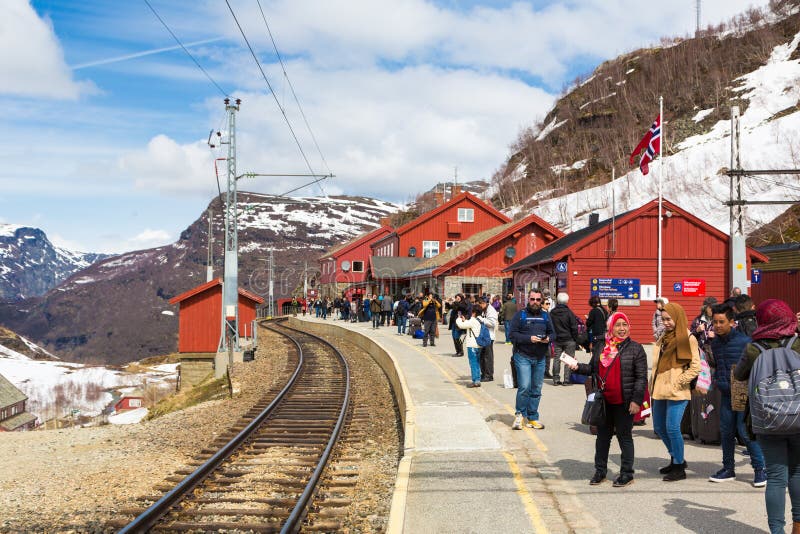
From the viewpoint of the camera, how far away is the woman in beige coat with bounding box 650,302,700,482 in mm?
6984

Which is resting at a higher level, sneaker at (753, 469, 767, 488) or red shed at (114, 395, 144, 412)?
sneaker at (753, 469, 767, 488)

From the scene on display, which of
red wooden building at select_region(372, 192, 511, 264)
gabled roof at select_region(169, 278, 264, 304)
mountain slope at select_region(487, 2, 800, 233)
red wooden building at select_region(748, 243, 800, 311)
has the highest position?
mountain slope at select_region(487, 2, 800, 233)

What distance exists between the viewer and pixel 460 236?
57.2 meters

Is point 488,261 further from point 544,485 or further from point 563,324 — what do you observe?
point 544,485

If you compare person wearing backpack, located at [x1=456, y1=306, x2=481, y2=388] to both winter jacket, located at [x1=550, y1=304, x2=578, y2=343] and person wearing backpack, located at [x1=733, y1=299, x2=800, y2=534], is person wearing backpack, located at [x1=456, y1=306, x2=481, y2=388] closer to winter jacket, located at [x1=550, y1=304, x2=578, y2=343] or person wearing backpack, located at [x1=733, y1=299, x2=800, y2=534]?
winter jacket, located at [x1=550, y1=304, x2=578, y2=343]

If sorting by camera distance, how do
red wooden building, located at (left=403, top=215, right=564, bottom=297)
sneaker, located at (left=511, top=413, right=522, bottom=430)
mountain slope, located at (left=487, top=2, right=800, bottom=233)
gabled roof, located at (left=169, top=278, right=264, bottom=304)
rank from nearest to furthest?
sneaker, located at (left=511, top=413, right=522, bottom=430) → gabled roof, located at (left=169, top=278, right=264, bottom=304) → red wooden building, located at (left=403, top=215, right=564, bottom=297) → mountain slope, located at (left=487, top=2, right=800, bottom=233)

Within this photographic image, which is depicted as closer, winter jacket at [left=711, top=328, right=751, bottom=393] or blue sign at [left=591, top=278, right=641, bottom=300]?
winter jacket at [left=711, top=328, right=751, bottom=393]

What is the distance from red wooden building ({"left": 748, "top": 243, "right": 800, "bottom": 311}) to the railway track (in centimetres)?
1969

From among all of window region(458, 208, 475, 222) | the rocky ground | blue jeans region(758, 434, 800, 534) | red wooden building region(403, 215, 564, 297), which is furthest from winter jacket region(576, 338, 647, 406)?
window region(458, 208, 475, 222)

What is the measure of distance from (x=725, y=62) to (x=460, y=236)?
6672 centimetres

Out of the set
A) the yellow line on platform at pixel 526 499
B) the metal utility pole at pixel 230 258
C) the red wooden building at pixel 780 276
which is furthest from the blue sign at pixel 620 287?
the yellow line on platform at pixel 526 499

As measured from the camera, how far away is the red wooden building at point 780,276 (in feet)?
87.0

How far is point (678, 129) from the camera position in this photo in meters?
88.0

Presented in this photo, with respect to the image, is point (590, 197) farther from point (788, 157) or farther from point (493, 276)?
point (493, 276)
